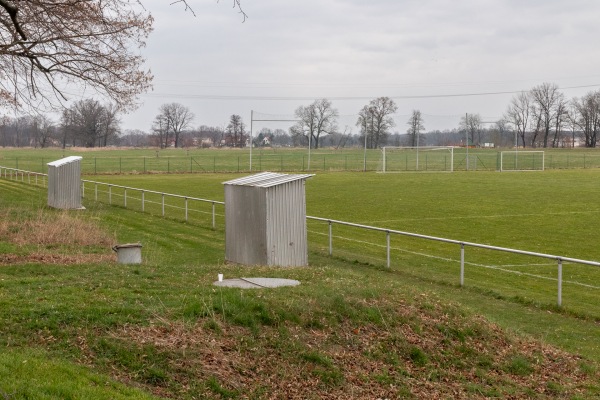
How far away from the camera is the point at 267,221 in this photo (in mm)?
15070

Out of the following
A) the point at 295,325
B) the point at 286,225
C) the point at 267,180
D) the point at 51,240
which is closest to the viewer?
the point at 295,325

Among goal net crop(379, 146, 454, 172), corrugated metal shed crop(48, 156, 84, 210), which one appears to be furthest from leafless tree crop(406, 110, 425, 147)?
corrugated metal shed crop(48, 156, 84, 210)

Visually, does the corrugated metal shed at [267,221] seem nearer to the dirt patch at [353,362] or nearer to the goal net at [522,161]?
the dirt patch at [353,362]

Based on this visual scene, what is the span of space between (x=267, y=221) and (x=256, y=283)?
15.2 ft

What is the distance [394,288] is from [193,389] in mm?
4284

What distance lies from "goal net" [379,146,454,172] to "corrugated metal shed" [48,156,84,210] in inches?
1683

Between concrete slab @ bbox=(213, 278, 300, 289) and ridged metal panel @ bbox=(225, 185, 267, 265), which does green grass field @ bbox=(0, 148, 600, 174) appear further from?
concrete slab @ bbox=(213, 278, 300, 289)

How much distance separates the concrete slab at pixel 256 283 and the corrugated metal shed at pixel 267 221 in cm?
416

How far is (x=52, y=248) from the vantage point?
16.9 meters

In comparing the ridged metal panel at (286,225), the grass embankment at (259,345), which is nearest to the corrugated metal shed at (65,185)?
the ridged metal panel at (286,225)

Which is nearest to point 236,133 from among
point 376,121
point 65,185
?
point 376,121

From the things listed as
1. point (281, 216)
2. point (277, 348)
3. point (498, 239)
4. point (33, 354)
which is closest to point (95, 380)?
point (33, 354)

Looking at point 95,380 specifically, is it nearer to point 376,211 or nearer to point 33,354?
point 33,354

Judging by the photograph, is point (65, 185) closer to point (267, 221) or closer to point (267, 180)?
point (267, 180)
